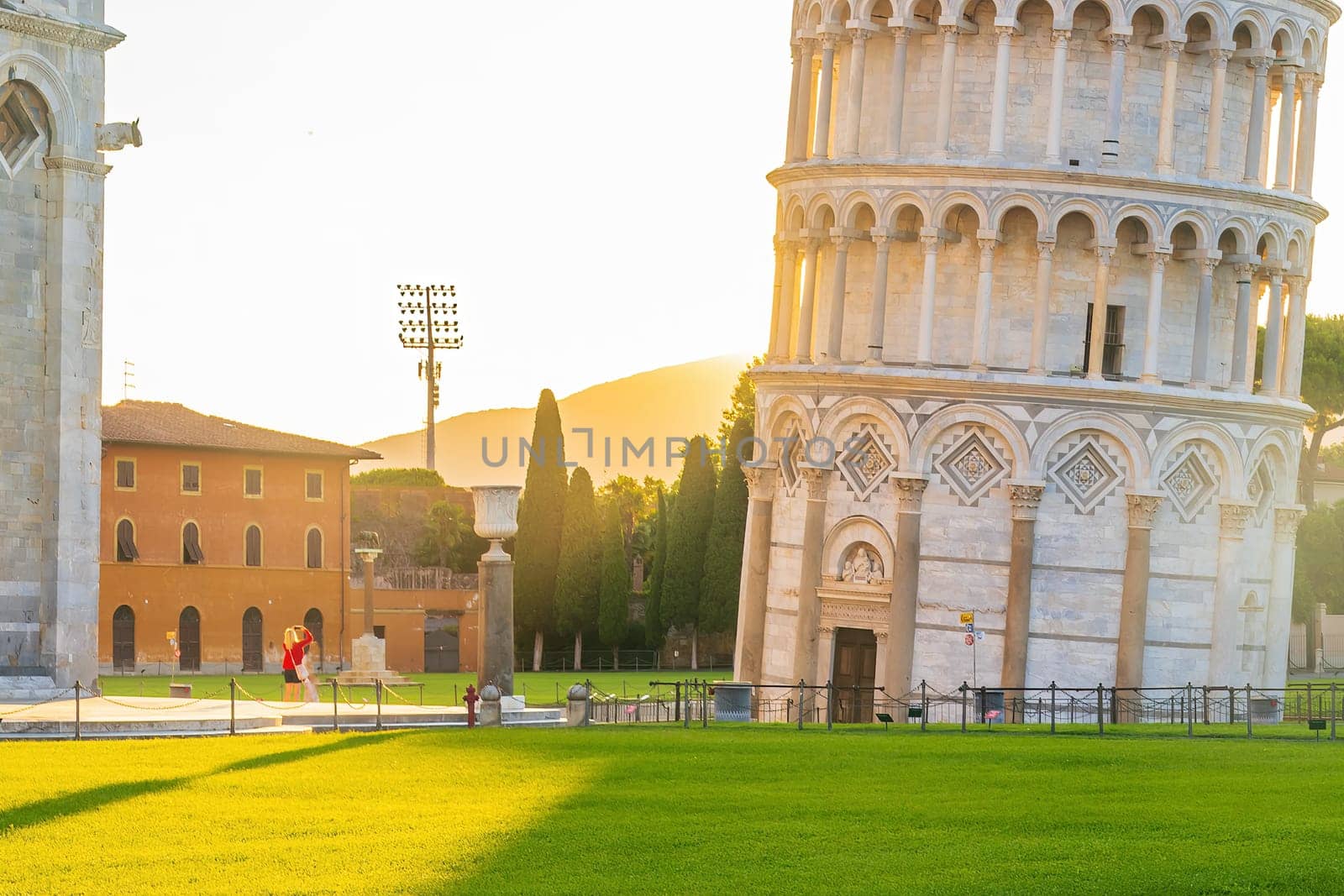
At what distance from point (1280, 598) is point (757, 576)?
35.2 ft

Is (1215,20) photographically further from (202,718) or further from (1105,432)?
(202,718)

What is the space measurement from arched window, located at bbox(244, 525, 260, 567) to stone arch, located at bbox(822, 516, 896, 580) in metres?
37.7

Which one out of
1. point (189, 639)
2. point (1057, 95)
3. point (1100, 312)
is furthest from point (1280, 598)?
point (189, 639)

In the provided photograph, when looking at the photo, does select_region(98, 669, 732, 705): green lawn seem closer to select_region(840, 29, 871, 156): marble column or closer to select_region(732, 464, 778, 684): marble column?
select_region(732, 464, 778, 684): marble column

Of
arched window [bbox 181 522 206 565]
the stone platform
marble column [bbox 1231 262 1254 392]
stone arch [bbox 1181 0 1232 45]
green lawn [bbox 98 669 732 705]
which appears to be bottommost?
the stone platform

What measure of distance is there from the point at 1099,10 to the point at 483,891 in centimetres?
2924

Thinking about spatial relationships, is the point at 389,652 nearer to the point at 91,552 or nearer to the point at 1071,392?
the point at 1071,392

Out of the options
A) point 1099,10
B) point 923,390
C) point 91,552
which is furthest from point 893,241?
point 91,552

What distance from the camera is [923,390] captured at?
4162cm

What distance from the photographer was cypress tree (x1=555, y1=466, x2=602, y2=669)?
7275cm

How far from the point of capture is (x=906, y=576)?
41531mm

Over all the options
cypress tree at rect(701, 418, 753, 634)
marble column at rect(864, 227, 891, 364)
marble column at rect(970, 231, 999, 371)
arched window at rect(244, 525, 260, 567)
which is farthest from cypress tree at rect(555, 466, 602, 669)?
marble column at rect(970, 231, 999, 371)

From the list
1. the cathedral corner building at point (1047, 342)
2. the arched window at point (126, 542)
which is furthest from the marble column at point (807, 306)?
the arched window at point (126, 542)

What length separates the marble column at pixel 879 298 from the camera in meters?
41.9
